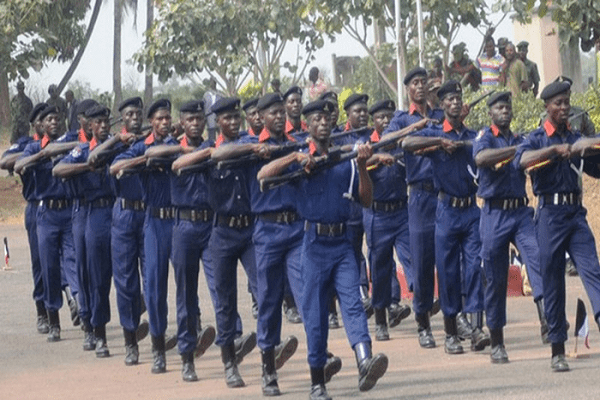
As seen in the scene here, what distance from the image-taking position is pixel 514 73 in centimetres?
2541

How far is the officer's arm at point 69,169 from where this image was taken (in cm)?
1531

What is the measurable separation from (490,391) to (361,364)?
101 centimetres

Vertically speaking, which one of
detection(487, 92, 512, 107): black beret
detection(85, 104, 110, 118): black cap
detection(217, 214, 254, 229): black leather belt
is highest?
detection(85, 104, 110, 118): black cap

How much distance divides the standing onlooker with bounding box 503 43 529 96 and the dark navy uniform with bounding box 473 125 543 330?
1172cm

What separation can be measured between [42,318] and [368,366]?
6.69 metres

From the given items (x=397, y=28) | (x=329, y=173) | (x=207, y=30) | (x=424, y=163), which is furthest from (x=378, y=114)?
(x=207, y=30)

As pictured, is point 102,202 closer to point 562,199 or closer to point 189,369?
point 189,369

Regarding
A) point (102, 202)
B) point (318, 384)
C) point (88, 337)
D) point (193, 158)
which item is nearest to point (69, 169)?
point (102, 202)

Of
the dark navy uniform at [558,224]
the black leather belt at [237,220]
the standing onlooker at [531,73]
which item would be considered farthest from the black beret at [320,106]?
the standing onlooker at [531,73]

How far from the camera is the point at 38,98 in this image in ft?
177

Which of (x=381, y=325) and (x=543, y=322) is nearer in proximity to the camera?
(x=543, y=322)

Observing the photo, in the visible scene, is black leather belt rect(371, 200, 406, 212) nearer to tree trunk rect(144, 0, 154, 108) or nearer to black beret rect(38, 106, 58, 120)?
black beret rect(38, 106, 58, 120)

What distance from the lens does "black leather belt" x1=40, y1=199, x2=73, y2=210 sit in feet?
55.0

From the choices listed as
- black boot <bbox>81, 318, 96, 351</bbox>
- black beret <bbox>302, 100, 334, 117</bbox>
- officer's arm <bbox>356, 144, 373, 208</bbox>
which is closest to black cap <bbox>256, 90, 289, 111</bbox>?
black beret <bbox>302, 100, 334, 117</bbox>
